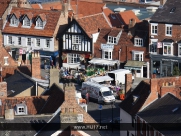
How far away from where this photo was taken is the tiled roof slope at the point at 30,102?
70981mm

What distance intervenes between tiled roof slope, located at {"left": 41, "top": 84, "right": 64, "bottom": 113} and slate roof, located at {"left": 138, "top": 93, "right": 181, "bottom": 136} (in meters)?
7.41

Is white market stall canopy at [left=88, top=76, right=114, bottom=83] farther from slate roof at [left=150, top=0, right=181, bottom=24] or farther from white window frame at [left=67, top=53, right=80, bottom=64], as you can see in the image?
white window frame at [left=67, top=53, right=80, bottom=64]

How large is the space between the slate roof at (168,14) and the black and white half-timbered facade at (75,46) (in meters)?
9.37

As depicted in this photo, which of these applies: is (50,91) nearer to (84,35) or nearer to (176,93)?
(176,93)

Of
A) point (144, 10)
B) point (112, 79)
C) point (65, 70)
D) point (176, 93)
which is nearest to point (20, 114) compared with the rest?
point (176, 93)

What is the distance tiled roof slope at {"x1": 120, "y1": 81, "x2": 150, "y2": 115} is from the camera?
75.1m

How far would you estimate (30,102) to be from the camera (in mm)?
71625

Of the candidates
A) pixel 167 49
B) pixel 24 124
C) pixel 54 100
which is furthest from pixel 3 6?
pixel 24 124

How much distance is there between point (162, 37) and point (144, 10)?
27059 mm

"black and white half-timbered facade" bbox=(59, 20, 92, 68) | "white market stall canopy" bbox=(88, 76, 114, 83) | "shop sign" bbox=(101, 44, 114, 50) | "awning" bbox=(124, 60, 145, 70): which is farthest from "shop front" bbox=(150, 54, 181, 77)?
"black and white half-timbered facade" bbox=(59, 20, 92, 68)

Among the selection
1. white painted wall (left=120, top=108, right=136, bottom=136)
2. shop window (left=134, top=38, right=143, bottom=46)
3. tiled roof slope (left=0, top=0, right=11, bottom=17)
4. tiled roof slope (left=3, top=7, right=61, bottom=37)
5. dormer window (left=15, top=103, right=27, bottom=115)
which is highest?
tiled roof slope (left=0, top=0, right=11, bottom=17)

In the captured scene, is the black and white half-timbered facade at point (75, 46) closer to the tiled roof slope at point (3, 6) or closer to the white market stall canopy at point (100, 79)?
the white market stall canopy at point (100, 79)

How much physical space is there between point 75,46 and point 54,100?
38.9 meters

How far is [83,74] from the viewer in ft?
335
